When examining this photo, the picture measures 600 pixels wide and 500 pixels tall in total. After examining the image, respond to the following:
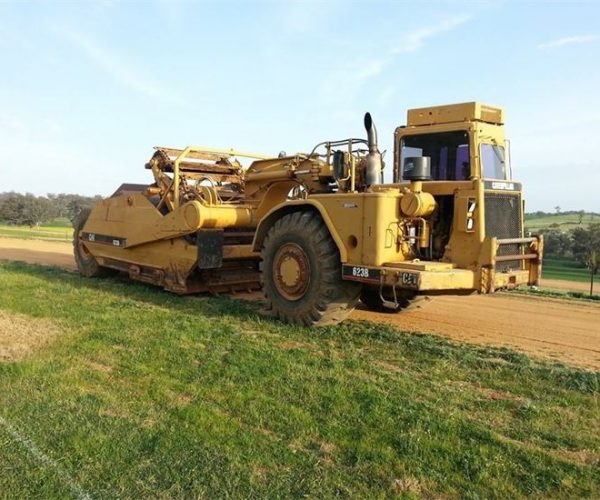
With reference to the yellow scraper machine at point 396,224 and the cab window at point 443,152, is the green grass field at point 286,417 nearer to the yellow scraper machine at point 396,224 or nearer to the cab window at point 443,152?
the yellow scraper machine at point 396,224

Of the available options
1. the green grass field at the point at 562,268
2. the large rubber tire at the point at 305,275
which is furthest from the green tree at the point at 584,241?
the large rubber tire at the point at 305,275

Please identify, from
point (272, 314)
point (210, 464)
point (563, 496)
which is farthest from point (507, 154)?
point (210, 464)

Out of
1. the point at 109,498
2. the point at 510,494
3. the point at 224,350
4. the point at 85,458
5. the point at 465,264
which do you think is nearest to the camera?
the point at 109,498

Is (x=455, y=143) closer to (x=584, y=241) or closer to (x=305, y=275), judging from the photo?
Result: (x=305, y=275)

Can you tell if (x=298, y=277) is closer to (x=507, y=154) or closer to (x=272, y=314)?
(x=272, y=314)

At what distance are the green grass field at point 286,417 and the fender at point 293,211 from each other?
1.19 m

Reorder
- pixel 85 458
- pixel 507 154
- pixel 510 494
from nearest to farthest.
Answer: pixel 510 494 → pixel 85 458 → pixel 507 154

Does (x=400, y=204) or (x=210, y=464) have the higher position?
(x=400, y=204)

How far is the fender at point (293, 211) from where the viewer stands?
762cm

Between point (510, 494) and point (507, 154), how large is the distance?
17.0ft

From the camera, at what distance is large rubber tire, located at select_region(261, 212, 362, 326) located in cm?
770

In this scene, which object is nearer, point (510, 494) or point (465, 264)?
point (510, 494)

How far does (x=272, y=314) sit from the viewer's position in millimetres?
8531

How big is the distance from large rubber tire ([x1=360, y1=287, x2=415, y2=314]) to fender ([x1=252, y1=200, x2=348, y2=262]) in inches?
69.2
